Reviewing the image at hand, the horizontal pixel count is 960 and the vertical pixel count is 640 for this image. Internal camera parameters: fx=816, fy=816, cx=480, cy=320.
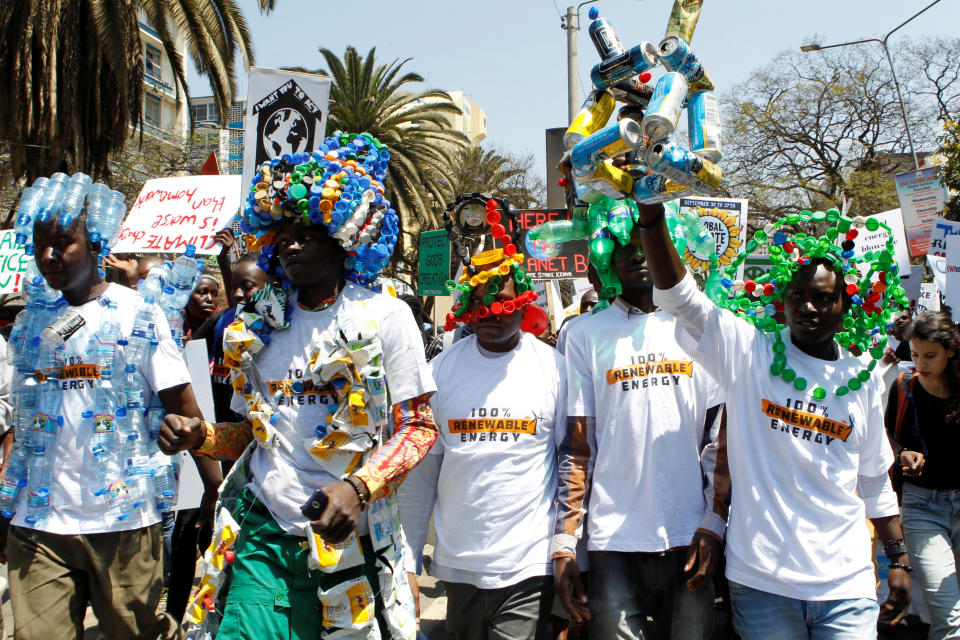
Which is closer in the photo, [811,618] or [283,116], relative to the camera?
[811,618]

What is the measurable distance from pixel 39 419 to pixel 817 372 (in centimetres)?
313

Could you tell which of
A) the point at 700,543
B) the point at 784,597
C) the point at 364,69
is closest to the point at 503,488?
the point at 700,543

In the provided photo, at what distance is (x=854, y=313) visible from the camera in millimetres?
3309

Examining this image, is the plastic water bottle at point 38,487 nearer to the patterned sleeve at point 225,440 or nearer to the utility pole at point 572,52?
the patterned sleeve at point 225,440

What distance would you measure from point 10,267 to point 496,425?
5618mm

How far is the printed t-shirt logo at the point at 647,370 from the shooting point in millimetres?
3445

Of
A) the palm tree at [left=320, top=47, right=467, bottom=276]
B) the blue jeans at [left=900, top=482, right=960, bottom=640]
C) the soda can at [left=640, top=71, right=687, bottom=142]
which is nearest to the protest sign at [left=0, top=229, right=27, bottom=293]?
the soda can at [left=640, top=71, right=687, bottom=142]

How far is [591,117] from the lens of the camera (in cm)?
264

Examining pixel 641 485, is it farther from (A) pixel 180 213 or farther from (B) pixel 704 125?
(A) pixel 180 213

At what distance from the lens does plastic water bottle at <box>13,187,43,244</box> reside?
3.52 m

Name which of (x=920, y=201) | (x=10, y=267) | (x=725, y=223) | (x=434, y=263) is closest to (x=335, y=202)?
(x=725, y=223)

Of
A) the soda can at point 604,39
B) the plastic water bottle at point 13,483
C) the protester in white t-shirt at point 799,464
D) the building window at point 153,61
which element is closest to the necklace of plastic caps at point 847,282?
the protester in white t-shirt at point 799,464

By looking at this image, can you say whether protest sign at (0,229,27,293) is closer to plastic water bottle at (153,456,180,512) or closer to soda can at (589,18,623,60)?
plastic water bottle at (153,456,180,512)

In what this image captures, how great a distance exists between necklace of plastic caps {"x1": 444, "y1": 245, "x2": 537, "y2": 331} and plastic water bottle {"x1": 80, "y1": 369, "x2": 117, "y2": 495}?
4.94 feet
